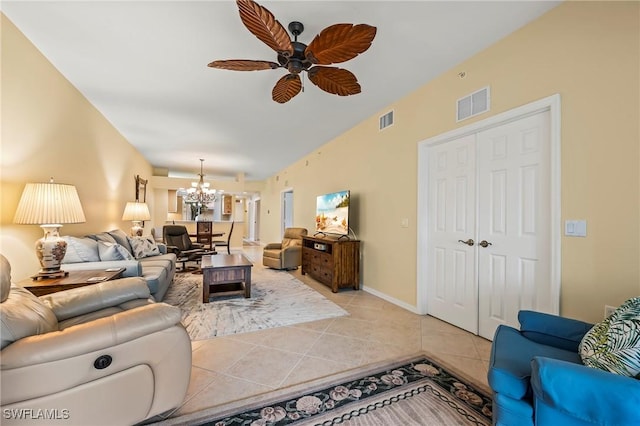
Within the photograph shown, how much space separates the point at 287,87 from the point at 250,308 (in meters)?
2.64

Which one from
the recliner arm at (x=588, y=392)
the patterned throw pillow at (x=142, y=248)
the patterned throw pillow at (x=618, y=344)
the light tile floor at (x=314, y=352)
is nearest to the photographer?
the recliner arm at (x=588, y=392)

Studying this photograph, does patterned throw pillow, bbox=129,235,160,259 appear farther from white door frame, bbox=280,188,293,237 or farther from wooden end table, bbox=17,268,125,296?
white door frame, bbox=280,188,293,237

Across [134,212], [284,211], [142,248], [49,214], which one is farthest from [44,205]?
[284,211]

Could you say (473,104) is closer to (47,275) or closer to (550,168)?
(550,168)

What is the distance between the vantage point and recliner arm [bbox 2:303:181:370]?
108 centimetres

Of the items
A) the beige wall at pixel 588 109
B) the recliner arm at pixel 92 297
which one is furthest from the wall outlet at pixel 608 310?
the recliner arm at pixel 92 297

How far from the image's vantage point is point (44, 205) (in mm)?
2180

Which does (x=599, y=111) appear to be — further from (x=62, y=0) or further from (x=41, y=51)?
(x=41, y=51)

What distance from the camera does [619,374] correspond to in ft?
3.73

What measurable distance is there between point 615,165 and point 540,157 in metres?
0.47

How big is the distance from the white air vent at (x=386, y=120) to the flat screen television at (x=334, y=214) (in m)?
1.16

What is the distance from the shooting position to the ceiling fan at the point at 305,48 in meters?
1.65

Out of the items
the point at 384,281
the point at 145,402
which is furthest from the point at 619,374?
the point at 384,281

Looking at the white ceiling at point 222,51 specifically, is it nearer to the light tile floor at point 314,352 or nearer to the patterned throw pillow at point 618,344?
the patterned throw pillow at point 618,344
